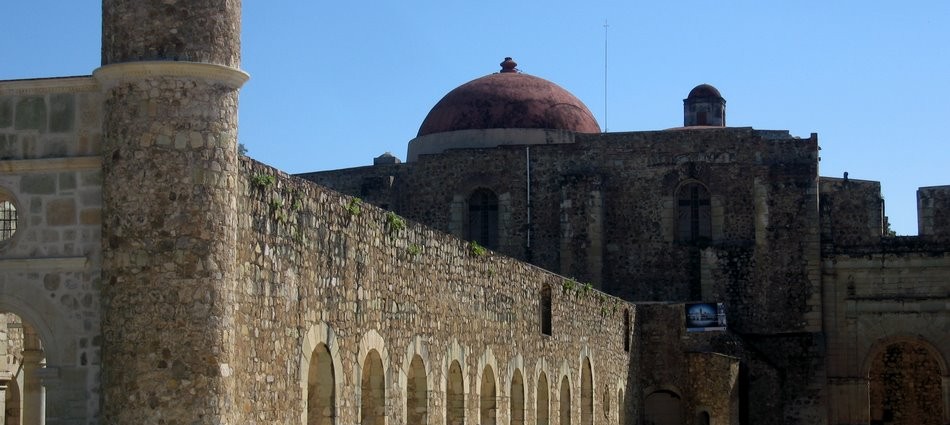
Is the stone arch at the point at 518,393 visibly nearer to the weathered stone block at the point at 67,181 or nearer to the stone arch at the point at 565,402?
the stone arch at the point at 565,402

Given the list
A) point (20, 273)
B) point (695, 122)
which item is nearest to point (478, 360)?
point (20, 273)

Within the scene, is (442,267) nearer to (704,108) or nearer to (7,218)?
(7,218)

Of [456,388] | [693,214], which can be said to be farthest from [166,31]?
[693,214]

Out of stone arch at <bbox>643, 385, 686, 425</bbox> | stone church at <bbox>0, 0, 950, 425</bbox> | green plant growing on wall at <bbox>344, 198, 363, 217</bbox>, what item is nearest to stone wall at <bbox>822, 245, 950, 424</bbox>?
stone church at <bbox>0, 0, 950, 425</bbox>

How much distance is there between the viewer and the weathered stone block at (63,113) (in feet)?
43.6

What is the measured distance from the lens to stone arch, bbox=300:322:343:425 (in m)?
15.9

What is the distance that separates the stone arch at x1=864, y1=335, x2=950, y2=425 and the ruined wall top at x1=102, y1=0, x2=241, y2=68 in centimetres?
3860

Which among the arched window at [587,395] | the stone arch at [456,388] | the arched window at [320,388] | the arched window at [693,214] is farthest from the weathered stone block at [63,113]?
the arched window at [693,214]

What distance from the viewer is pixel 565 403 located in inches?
1137

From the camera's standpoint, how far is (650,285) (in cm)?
4172

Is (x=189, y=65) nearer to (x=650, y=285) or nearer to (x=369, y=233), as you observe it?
(x=369, y=233)

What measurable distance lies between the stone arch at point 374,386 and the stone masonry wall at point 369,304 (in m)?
0.05

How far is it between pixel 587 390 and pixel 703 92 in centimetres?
2022

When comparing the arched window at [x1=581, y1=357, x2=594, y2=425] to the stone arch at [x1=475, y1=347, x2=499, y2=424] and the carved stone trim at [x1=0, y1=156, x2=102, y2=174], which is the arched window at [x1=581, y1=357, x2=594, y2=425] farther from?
the carved stone trim at [x1=0, y1=156, x2=102, y2=174]
